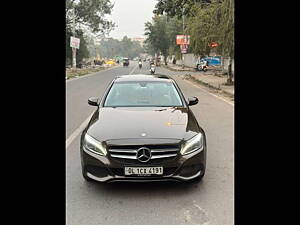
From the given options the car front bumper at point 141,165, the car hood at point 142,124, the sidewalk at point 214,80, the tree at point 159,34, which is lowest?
the car front bumper at point 141,165

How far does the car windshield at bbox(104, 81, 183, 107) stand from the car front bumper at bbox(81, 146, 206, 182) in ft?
5.05

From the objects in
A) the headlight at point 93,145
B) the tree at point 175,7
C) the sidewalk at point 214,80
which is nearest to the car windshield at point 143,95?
the headlight at point 93,145

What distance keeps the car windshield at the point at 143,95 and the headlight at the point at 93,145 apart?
1317 millimetres

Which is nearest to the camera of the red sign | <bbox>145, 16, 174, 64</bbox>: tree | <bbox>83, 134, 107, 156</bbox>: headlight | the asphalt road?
the asphalt road

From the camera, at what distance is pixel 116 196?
4.82 meters

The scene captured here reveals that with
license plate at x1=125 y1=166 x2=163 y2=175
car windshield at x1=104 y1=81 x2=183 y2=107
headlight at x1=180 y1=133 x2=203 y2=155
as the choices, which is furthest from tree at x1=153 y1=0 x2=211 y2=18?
license plate at x1=125 y1=166 x2=163 y2=175

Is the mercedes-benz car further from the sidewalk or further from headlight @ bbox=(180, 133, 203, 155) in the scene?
the sidewalk

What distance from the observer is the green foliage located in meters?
57.3

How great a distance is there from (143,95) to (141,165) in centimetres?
203

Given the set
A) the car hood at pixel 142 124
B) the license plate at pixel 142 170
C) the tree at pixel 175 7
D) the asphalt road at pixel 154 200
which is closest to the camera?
the asphalt road at pixel 154 200

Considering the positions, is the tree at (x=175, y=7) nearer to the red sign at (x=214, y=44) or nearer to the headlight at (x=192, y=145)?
the red sign at (x=214, y=44)

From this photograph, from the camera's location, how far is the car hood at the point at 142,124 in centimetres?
485
